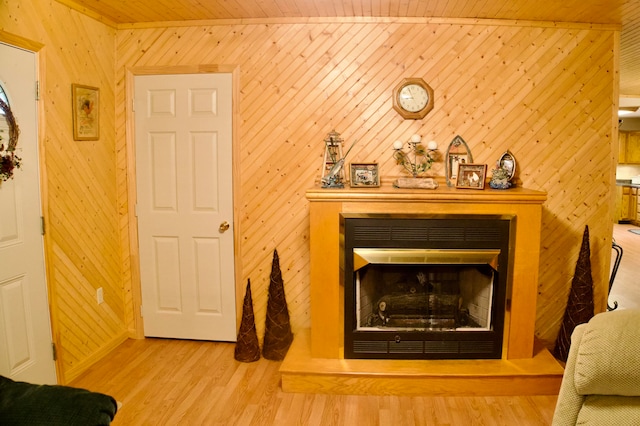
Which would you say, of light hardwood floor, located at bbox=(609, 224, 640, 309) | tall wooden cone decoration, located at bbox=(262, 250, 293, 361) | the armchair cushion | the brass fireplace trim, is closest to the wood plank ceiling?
the brass fireplace trim

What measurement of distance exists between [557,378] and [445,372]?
2.35ft

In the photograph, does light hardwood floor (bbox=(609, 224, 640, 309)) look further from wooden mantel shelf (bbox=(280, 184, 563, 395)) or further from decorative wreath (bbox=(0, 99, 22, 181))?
decorative wreath (bbox=(0, 99, 22, 181))

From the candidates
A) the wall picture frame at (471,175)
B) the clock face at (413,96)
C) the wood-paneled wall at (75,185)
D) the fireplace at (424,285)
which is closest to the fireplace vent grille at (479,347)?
the fireplace at (424,285)

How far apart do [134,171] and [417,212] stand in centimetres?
224

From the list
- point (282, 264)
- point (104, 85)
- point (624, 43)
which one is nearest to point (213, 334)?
point (282, 264)

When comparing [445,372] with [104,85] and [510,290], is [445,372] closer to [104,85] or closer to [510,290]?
[510,290]

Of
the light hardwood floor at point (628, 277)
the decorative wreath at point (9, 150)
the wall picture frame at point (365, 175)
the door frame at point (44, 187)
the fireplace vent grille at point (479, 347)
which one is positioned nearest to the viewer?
the decorative wreath at point (9, 150)

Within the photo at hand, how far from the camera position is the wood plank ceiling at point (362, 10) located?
3021mm

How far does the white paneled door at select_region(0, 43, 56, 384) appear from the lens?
2.60 meters

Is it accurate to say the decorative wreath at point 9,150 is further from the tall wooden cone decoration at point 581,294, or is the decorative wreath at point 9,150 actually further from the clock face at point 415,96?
the tall wooden cone decoration at point 581,294

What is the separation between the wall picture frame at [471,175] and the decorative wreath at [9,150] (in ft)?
9.09

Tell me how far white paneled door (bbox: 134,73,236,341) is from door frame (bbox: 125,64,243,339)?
34 millimetres

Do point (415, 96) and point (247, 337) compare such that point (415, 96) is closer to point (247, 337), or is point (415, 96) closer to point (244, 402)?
point (247, 337)

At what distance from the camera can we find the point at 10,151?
2617 millimetres
